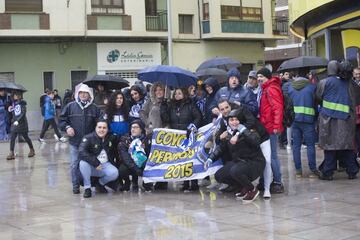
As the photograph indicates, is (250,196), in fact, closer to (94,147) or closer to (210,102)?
(210,102)

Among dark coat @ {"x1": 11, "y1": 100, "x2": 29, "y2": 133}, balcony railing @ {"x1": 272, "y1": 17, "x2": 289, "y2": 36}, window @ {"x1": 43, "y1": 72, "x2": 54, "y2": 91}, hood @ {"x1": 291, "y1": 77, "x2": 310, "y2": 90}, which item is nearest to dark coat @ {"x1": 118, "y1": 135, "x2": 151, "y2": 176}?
hood @ {"x1": 291, "y1": 77, "x2": 310, "y2": 90}

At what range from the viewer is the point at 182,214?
25.1 ft

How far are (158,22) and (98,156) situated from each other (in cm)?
2239

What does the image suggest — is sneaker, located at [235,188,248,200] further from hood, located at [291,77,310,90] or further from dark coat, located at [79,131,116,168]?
hood, located at [291,77,310,90]

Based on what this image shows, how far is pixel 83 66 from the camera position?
29297 mm

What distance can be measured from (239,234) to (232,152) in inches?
85.1

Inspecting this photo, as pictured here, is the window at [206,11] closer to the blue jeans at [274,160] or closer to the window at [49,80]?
the window at [49,80]

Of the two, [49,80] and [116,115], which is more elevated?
[49,80]

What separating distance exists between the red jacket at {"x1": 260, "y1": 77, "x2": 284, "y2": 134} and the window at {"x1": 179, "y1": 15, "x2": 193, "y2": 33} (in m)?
23.4

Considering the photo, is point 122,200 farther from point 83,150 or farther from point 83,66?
point 83,66

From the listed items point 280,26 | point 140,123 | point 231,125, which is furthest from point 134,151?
point 280,26

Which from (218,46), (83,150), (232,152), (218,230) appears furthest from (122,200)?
(218,46)

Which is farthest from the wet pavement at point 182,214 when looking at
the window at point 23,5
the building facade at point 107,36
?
the window at point 23,5

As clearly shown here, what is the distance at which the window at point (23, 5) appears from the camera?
2727cm
